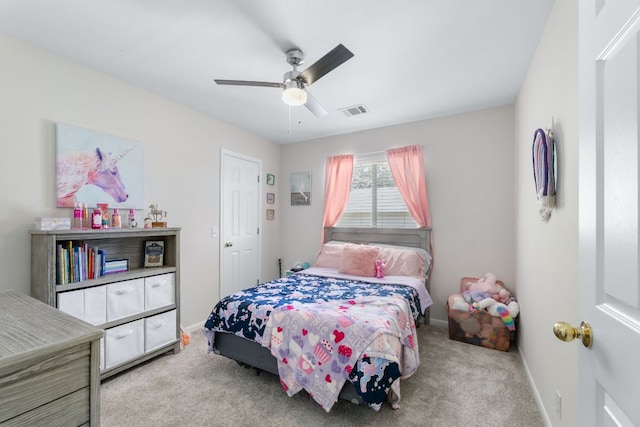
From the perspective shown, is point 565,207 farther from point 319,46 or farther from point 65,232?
point 65,232

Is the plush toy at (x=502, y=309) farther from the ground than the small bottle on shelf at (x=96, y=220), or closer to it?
closer to it

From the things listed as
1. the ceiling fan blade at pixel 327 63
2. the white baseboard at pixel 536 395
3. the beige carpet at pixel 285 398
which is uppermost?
the ceiling fan blade at pixel 327 63

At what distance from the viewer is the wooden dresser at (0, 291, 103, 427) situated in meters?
0.74

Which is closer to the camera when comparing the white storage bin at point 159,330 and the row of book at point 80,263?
the row of book at point 80,263

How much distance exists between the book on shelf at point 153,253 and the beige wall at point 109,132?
1.06ft

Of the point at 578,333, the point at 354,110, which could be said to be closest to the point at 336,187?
the point at 354,110

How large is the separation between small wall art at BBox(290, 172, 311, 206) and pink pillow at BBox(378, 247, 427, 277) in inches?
63.1

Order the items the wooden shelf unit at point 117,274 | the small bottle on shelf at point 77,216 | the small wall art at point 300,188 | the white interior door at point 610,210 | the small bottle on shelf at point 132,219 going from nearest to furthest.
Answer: the white interior door at point 610,210 → the wooden shelf unit at point 117,274 → the small bottle on shelf at point 77,216 → the small bottle on shelf at point 132,219 → the small wall art at point 300,188

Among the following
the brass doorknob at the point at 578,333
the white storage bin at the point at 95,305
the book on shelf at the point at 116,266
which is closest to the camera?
the brass doorknob at the point at 578,333

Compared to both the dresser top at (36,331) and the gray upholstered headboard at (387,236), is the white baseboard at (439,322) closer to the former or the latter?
the gray upholstered headboard at (387,236)

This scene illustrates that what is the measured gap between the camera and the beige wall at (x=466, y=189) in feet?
10.5

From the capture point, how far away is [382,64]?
92.0 inches

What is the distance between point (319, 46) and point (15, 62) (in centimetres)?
220

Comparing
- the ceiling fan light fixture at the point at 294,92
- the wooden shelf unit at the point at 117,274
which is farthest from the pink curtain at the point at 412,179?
the wooden shelf unit at the point at 117,274
